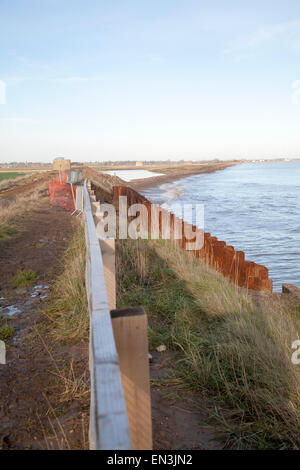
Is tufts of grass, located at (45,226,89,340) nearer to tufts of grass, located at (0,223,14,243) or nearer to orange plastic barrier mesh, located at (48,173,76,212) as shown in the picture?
tufts of grass, located at (0,223,14,243)

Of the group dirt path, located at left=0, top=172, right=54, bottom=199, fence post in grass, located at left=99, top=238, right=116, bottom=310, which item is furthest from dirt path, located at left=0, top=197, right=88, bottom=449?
dirt path, located at left=0, top=172, right=54, bottom=199

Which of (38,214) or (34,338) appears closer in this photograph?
(34,338)

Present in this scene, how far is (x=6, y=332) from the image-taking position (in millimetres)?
4629

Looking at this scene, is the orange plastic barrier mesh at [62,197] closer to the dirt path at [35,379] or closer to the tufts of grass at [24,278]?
the tufts of grass at [24,278]

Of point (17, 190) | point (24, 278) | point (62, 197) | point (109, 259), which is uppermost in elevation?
point (17, 190)

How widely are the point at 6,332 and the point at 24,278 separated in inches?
94.4

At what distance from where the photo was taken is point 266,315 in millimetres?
4914

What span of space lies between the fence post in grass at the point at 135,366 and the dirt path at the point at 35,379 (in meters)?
0.65

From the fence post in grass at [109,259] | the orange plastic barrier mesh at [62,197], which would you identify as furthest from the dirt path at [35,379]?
the orange plastic barrier mesh at [62,197]

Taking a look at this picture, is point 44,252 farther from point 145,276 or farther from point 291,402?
point 291,402

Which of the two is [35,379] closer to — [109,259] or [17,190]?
[109,259]

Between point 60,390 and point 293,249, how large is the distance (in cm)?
1164

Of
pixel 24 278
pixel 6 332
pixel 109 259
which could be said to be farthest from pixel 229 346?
pixel 24 278
